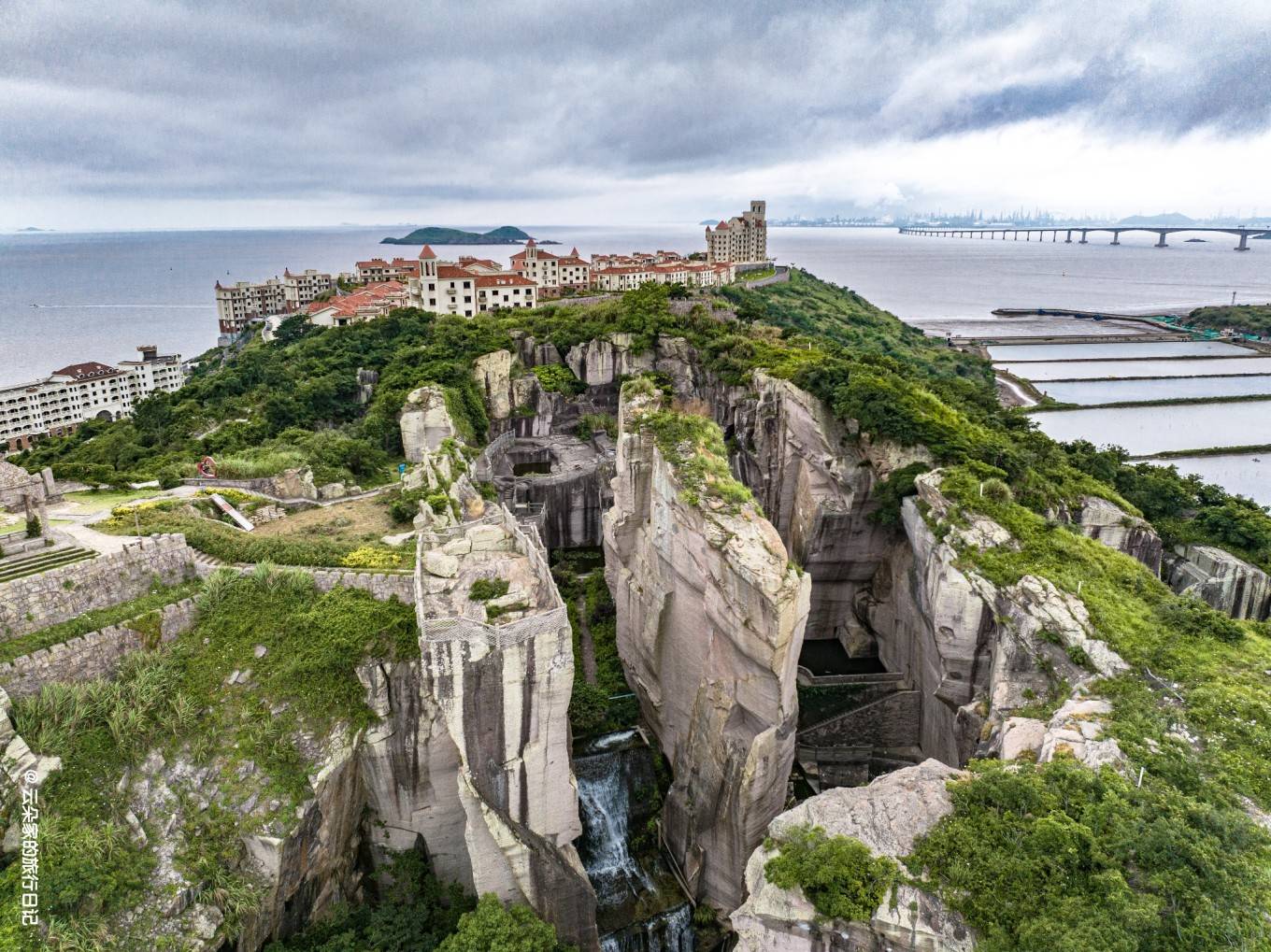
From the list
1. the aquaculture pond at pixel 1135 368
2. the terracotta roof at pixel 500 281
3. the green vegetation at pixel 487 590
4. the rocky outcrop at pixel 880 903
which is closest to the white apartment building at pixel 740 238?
the aquaculture pond at pixel 1135 368

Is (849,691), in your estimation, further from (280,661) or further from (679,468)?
(280,661)

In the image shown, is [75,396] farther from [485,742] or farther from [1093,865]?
[1093,865]

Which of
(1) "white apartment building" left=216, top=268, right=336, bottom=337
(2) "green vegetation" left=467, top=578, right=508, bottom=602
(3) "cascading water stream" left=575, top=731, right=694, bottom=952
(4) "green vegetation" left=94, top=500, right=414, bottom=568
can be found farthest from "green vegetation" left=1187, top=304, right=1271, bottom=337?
(1) "white apartment building" left=216, top=268, right=336, bottom=337

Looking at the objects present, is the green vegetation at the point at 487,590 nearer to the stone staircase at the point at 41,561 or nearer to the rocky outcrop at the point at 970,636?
the stone staircase at the point at 41,561

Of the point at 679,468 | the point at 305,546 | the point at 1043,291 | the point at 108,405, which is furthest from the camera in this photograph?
the point at 1043,291

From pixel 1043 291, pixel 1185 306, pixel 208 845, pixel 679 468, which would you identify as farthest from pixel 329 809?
pixel 1043 291

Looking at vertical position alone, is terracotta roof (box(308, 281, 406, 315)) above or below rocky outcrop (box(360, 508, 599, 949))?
above

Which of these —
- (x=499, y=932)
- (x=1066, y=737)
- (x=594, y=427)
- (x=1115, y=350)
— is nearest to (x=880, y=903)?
(x=1066, y=737)

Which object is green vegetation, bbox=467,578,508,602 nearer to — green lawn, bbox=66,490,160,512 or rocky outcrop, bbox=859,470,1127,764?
rocky outcrop, bbox=859,470,1127,764
